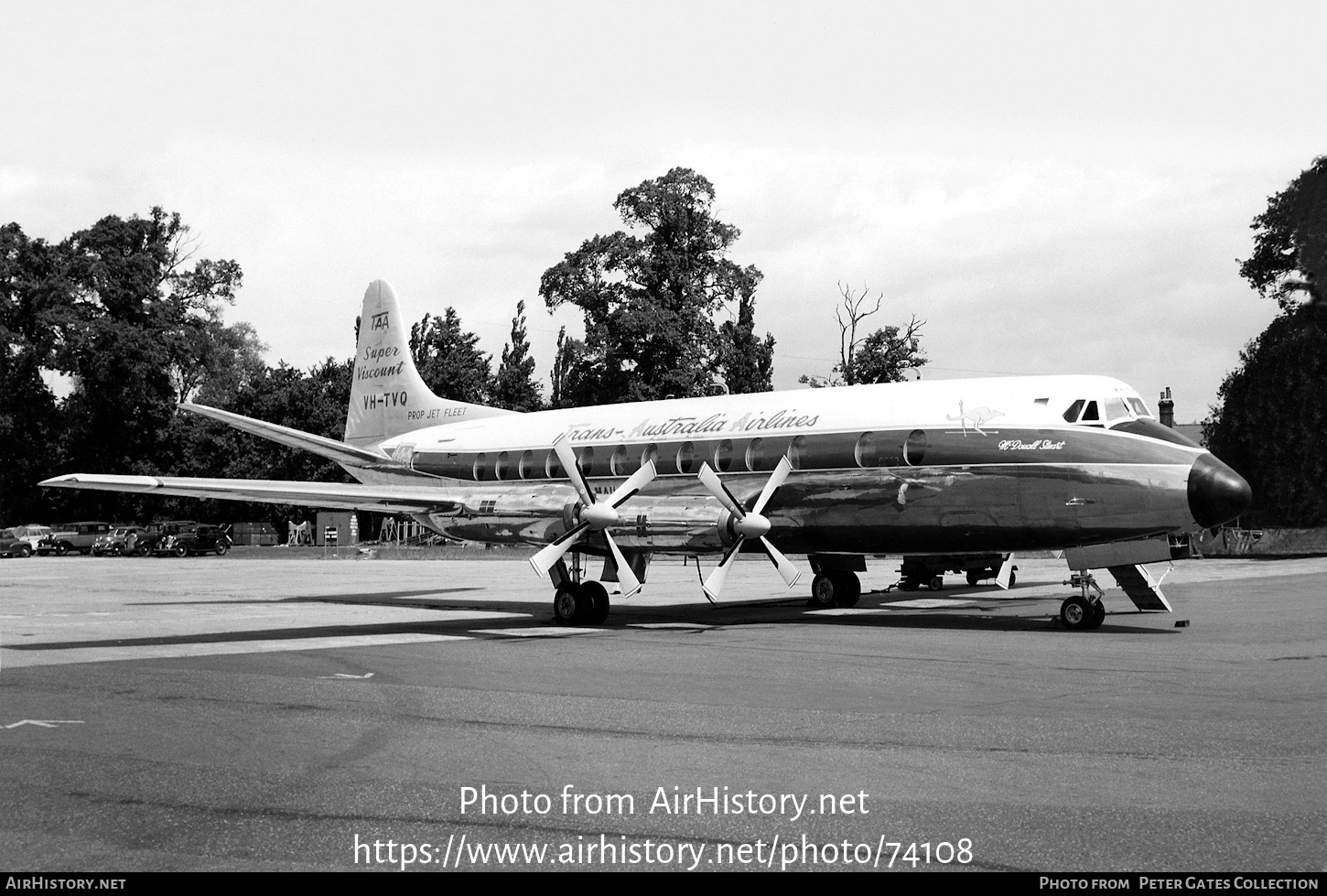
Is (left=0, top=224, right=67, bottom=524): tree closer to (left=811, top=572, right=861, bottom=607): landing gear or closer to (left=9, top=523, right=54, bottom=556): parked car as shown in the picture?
(left=9, top=523, right=54, bottom=556): parked car

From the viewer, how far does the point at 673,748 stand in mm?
10469

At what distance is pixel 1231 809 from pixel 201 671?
41.8 feet

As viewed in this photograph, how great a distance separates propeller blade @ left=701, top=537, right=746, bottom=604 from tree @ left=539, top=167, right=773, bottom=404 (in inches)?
1846

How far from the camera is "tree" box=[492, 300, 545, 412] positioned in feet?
281

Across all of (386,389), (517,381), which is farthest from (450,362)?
(386,389)

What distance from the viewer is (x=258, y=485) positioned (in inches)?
1063

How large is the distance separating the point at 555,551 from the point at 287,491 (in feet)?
23.8

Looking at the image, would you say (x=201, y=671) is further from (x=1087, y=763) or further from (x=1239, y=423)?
(x=1239, y=423)

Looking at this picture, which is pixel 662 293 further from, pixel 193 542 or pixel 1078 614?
pixel 1078 614

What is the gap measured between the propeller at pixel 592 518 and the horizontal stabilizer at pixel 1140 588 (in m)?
9.15

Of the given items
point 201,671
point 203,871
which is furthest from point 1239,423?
point 203,871

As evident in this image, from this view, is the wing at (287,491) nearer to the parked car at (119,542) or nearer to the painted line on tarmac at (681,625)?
the painted line on tarmac at (681,625)

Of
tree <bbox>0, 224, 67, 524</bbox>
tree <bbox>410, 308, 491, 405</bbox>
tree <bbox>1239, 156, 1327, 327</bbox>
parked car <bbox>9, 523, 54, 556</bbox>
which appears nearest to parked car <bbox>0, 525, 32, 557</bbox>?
parked car <bbox>9, 523, 54, 556</bbox>

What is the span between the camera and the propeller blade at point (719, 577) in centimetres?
2239
